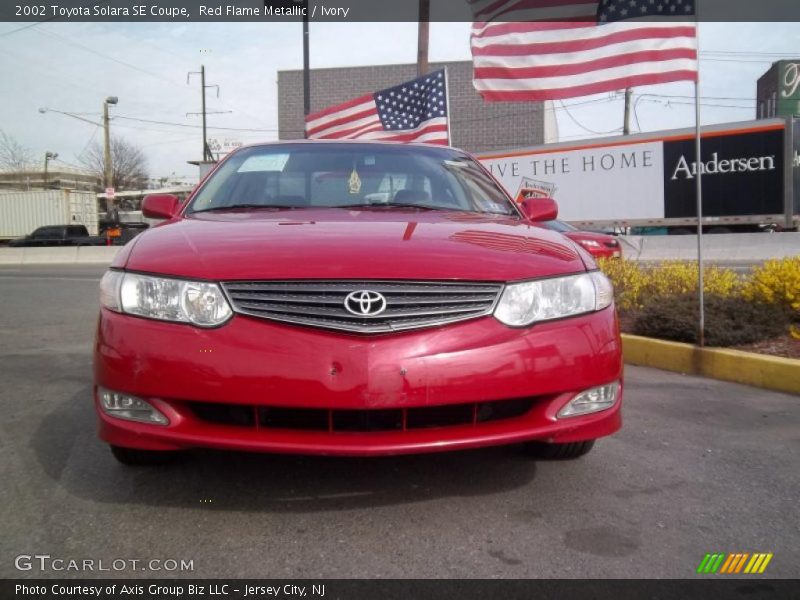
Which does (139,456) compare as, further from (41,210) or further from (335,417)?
(41,210)

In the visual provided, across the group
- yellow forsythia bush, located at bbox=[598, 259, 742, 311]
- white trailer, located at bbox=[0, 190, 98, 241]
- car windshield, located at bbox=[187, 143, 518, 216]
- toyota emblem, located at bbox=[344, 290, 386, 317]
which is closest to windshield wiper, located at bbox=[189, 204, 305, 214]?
car windshield, located at bbox=[187, 143, 518, 216]

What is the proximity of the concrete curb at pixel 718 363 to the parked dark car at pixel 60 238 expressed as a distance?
28821 millimetres

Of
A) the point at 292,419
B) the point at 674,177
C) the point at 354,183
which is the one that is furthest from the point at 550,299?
the point at 674,177

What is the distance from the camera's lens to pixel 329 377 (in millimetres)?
2176

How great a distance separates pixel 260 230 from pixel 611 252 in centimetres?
896

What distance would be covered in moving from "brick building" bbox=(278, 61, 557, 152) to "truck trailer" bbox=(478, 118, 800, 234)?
1986 centimetres

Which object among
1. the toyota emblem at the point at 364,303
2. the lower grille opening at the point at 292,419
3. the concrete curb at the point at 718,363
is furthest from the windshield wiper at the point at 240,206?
the concrete curb at the point at 718,363

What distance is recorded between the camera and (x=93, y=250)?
78.1 feet

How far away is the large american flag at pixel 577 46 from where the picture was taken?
237 inches

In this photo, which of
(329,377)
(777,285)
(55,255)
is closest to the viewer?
(329,377)

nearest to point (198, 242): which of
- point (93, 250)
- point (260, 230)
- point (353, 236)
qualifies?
point (260, 230)

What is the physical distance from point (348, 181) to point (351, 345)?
167cm

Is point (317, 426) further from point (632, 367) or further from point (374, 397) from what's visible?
point (632, 367)
